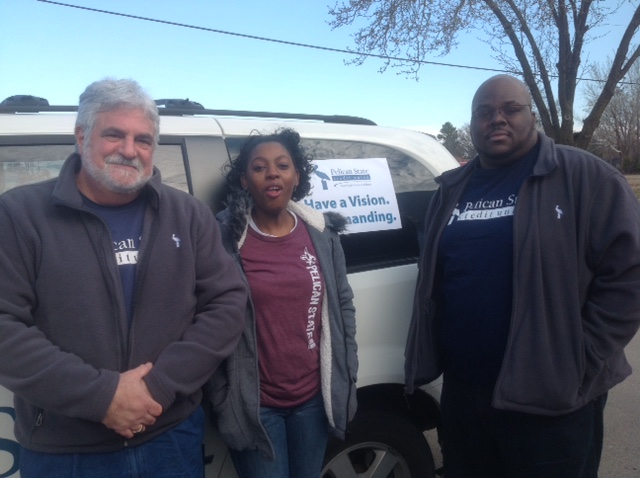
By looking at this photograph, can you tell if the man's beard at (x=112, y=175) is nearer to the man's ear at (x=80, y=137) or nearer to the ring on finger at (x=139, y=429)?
the man's ear at (x=80, y=137)

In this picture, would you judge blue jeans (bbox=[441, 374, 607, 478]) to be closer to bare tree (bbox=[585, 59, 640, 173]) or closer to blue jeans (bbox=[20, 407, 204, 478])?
blue jeans (bbox=[20, 407, 204, 478])

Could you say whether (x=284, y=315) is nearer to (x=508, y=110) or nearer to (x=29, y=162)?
(x=29, y=162)

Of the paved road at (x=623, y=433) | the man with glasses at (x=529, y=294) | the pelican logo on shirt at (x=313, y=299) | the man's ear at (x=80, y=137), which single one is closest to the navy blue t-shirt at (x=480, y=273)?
the man with glasses at (x=529, y=294)

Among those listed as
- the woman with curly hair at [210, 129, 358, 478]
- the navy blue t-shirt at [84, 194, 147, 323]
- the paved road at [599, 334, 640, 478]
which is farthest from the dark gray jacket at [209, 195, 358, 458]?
the paved road at [599, 334, 640, 478]

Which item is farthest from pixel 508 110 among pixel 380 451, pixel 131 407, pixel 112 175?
pixel 131 407

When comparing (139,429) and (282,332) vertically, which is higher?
(282,332)

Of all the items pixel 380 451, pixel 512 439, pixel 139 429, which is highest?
pixel 139 429

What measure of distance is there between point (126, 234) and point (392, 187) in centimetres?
138

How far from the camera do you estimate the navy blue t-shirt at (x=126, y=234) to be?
1740 millimetres

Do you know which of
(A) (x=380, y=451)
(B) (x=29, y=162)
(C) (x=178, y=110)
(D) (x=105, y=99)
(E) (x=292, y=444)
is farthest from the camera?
(A) (x=380, y=451)

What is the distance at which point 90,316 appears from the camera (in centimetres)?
166

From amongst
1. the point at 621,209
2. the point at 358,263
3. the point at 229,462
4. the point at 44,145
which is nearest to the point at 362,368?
the point at 358,263

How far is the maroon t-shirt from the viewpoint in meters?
2.05

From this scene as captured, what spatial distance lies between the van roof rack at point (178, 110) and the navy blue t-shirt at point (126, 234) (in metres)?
0.74
